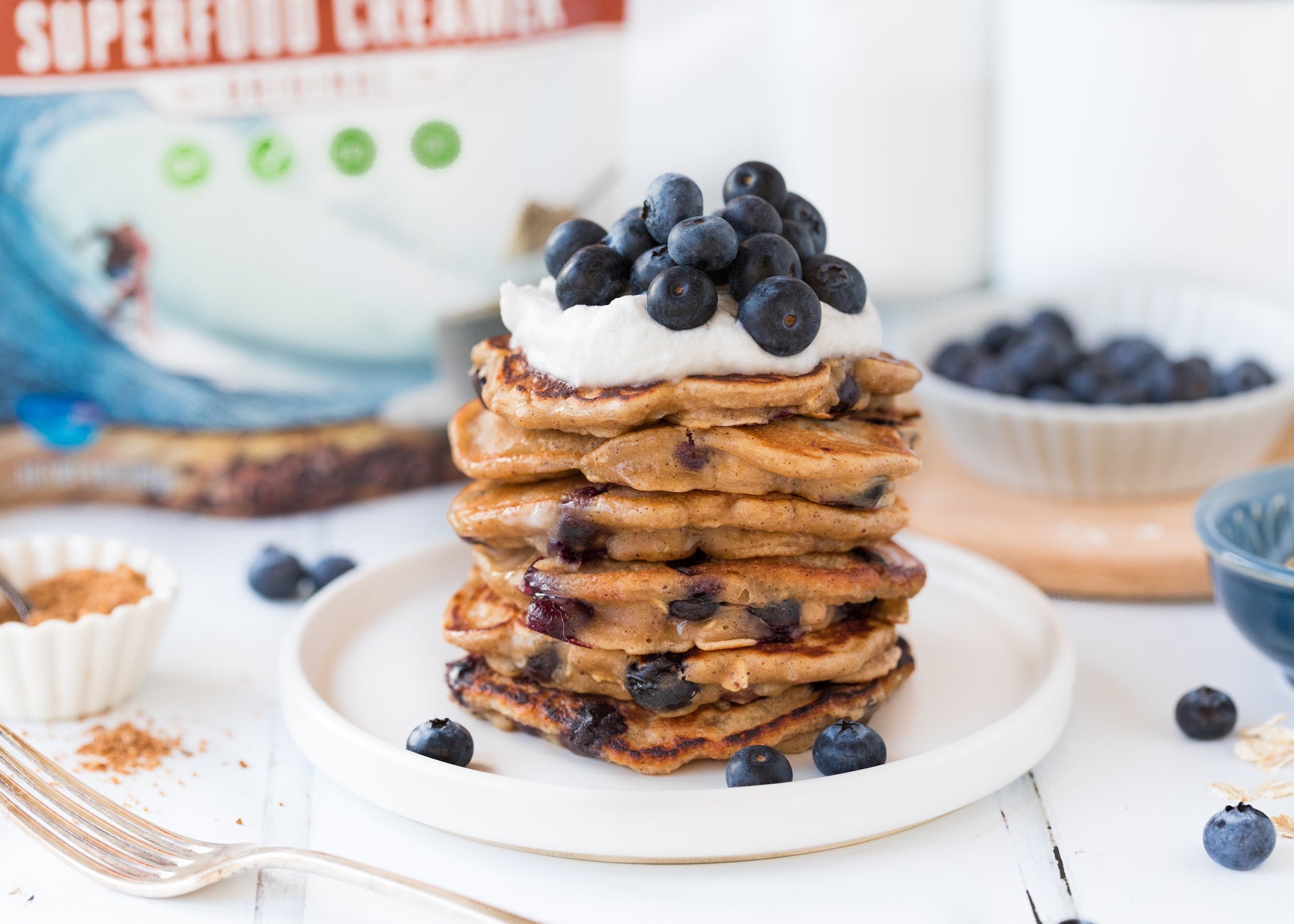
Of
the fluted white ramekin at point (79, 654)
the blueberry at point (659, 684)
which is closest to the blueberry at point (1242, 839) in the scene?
the blueberry at point (659, 684)

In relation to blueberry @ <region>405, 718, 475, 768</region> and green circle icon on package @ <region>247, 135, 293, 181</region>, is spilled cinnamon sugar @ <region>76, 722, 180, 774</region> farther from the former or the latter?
green circle icon on package @ <region>247, 135, 293, 181</region>

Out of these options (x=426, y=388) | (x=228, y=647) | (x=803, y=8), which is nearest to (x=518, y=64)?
(x=426, y=388)

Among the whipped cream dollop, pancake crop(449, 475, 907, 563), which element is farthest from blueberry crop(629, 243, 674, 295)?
pancake crop(449, 475, 907, 563)

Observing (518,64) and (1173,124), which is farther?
(1173,124)

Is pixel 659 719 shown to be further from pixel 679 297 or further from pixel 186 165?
pixel 186 165

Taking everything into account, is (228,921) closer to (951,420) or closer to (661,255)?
(661,255)

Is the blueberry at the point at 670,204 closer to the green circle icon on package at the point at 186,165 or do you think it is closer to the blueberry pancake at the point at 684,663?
the blueberry pancake at the point at 684,663
